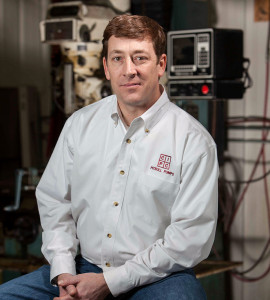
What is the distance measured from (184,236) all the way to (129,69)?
20.8 inches

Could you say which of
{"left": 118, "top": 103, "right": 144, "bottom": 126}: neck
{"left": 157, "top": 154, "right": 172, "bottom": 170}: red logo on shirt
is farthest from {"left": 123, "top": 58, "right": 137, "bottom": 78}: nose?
{"left": 157, "top": 154, "right": 172, "bottom": 170}: red logo on shirt

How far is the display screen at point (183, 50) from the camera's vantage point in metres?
2.67

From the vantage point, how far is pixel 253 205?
11.3ft

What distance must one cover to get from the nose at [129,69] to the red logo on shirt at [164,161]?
0.88 feet

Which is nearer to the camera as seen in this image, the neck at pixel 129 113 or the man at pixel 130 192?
the man at pixel 130 192

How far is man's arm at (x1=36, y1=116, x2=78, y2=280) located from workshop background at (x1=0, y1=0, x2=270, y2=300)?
0.97 metres

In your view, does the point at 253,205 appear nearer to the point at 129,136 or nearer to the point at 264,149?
the point at 264,149

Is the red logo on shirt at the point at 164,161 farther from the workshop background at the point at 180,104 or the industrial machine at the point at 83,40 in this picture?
the industrial machine at the point at 83,40

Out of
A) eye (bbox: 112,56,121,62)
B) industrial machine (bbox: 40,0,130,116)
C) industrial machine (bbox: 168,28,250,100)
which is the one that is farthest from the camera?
industrial machine (bbox: 40,0,130,116)

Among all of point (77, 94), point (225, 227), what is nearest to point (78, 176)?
point (77, 94)

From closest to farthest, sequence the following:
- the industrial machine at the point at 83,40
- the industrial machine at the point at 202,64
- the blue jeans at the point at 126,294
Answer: the blue jeans at the point at 126,294, the industrial machine at the point at 202,64, the industrial machine at the point at 83,40

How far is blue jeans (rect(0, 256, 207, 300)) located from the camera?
5.46ft

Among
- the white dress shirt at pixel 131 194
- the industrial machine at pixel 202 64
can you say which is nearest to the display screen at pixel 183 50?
the industrial machine at pixel 202 64

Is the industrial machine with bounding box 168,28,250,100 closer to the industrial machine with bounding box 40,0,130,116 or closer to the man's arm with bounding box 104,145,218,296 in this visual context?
the industrial machine with bounding box 40,0,130,116
